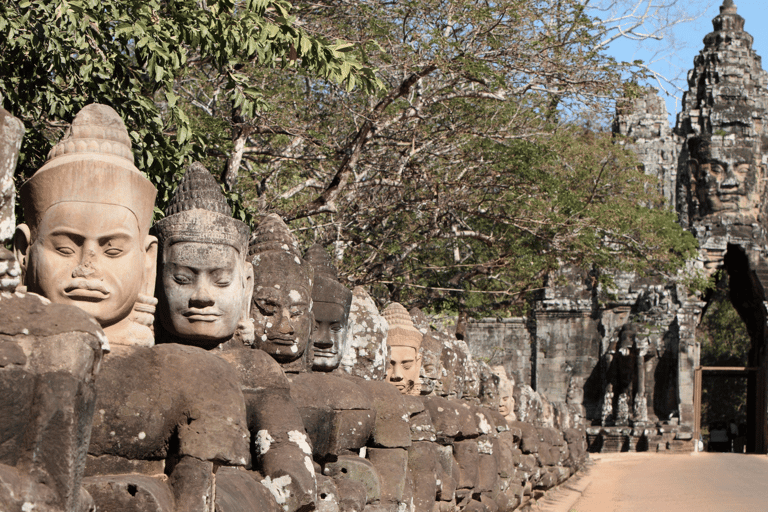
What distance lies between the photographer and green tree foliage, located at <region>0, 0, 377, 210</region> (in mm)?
5645

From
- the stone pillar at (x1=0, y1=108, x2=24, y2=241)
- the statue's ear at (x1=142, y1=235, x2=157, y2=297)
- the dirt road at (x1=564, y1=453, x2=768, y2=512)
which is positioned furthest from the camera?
the dirt road at (x1=564, y1=453, x2=768, y2=512)

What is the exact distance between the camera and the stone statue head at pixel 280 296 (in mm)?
4402

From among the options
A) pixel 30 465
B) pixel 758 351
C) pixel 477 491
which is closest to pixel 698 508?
pixel 477 491

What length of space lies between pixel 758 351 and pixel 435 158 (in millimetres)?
17548

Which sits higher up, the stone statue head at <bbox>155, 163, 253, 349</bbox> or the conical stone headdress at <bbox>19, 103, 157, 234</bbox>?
A: the conical stone headdress at <bbox>19, 103, 157, 234</bbox>

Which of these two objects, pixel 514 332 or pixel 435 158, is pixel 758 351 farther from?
pixel 435 158

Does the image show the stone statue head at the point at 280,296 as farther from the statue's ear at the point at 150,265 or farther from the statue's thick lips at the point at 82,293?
the statue's thick lips at the point at 82,293

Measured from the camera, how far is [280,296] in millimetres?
4441

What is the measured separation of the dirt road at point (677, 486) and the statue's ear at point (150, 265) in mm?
8754

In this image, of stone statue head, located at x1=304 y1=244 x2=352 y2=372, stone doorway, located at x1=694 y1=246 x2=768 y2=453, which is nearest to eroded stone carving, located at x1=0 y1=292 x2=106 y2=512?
stone statue head, located at x1=304 y1=244 x2=352 y2=372

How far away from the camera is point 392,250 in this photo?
1277 centimetres

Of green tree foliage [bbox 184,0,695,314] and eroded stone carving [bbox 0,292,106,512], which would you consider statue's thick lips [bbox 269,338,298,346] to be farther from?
green tree foliage [bbox 184,0,695,314]

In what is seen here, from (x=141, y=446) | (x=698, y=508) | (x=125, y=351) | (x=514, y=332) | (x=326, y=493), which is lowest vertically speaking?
(x=698, y=508)

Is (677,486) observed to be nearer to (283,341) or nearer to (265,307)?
(283,341)
